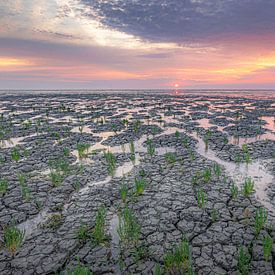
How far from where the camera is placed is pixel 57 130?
1856cm

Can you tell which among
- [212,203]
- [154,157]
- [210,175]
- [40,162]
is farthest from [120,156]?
[212,203]

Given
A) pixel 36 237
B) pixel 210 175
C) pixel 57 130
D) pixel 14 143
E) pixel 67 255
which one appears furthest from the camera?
pixel 57 130

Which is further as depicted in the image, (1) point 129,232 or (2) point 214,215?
(2) point 214,215

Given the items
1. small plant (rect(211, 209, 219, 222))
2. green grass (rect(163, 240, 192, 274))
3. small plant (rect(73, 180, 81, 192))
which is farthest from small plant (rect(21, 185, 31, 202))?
small plant (rect(211, 209, 219, 222))

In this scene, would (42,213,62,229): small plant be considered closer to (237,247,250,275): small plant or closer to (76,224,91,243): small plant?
(76,224,91,243): small plant

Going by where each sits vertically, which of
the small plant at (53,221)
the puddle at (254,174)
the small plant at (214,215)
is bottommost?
the small plant at (53,221)

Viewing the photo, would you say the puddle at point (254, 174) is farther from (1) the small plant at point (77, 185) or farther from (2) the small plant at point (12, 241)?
(2) the small plant at point (12, 241)

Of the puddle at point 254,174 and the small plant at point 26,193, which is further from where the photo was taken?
the small plant at point 26,193

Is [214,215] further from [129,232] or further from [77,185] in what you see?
[77,185]

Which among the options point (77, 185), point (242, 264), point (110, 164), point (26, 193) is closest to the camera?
point (242, 264)

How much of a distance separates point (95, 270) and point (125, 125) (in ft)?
52.0

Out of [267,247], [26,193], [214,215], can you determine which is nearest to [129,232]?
[214,215]

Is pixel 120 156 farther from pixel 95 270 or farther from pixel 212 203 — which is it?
pixel 95 270

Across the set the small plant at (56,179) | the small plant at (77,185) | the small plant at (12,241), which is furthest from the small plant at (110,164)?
the small plant at (12,241)
